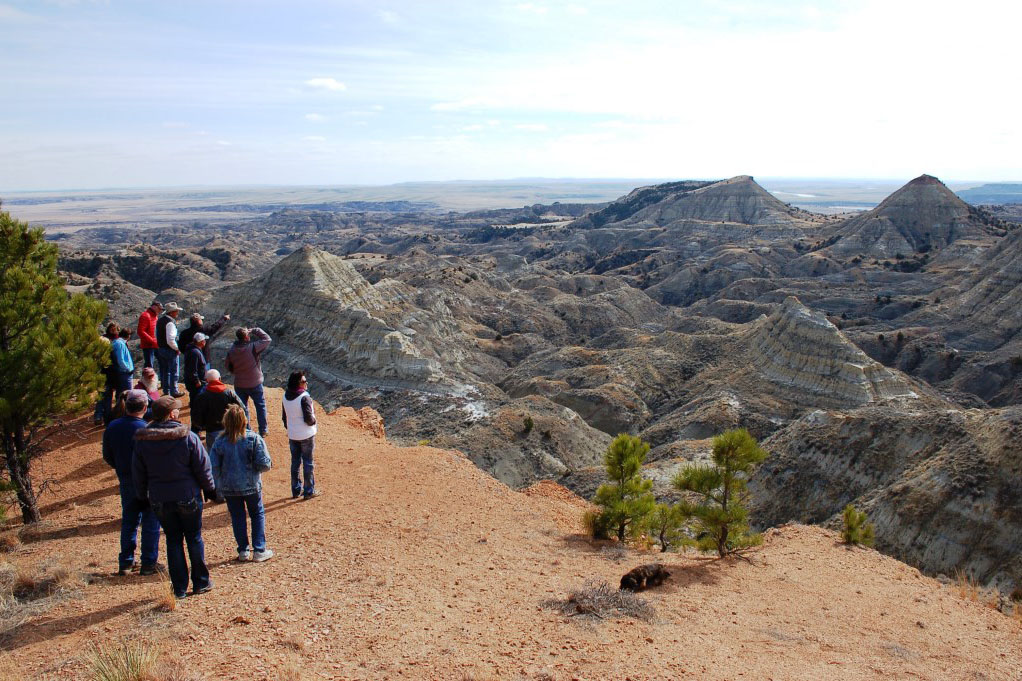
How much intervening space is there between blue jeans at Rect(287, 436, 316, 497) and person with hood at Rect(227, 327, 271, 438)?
2.25m

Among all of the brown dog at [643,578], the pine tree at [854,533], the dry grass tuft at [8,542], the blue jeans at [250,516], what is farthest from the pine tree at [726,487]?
the dry grass tuft at [8,542]

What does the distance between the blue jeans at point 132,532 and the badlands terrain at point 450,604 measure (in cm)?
27

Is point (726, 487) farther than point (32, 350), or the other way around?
point (726, 487)

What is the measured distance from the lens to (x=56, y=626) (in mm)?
5715

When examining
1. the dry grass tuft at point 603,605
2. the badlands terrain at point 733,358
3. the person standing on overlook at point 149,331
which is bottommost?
the badlands terrain at point 733,358

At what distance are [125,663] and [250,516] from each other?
2.62 meters

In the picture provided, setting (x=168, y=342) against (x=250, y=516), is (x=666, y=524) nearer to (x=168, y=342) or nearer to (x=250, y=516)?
(x=250, y=516)

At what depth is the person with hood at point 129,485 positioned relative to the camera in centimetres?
664

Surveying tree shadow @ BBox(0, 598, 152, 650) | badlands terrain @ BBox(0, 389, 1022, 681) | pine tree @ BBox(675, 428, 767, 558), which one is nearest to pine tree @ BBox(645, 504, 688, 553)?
pine tree @ BBox(675, 428, 767, 558)

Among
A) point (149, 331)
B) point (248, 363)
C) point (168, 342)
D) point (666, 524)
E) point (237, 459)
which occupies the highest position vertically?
point (149, 331)

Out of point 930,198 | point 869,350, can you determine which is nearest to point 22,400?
point 869,350

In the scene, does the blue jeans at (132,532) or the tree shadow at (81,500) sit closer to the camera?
the blue jeans at (132,532)

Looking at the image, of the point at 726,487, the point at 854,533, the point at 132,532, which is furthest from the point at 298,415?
the point at 854,533

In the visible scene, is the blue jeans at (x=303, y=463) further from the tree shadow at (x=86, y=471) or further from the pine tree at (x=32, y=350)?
the tree shadow at (x=86, y=471)
